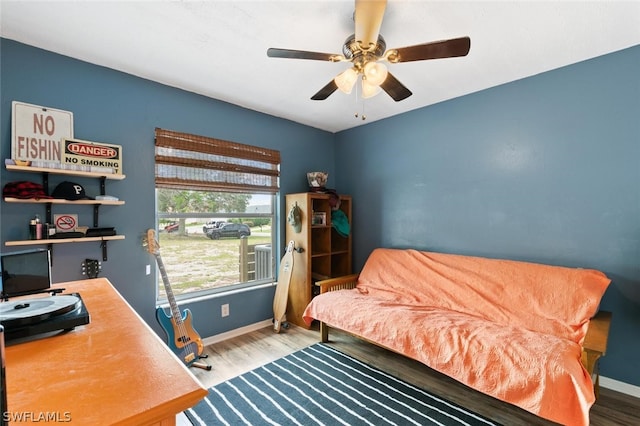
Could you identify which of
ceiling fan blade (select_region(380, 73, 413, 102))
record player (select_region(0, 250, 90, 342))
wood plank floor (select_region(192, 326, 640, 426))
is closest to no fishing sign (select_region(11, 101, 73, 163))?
record player (select_region(0, 250, 90, 342))

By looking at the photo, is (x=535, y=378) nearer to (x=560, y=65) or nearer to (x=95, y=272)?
(x=560, y=65)

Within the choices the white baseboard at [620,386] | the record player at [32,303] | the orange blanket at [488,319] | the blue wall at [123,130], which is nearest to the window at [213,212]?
the blue wall at [123,130]

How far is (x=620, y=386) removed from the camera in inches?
82.3

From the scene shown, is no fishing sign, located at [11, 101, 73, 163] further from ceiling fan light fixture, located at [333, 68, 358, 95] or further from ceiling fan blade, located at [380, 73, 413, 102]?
ceiling fan blade, located at [380, 73, 413, 102]

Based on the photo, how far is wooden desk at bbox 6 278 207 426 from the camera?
0.59 metres

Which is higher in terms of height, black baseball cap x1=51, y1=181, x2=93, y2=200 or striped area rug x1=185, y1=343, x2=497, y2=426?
black baseball cap x1=51, y1=181, x2=93, y2=200

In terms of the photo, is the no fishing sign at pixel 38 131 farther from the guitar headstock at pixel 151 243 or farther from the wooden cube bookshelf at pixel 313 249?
the wooden cube bookshelf at pixel 313 249

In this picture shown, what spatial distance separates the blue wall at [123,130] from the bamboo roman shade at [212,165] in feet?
0.27

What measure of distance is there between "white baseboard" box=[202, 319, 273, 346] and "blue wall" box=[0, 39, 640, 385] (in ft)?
0.20

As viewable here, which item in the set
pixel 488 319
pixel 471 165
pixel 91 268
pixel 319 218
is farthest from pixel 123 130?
pixel 488 319

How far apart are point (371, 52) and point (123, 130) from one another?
6.70ft

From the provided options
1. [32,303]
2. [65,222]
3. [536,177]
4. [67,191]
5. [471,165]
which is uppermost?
[471,165]

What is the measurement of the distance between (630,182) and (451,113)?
1.49m

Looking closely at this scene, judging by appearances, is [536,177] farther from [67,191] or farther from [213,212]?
[67,191]
